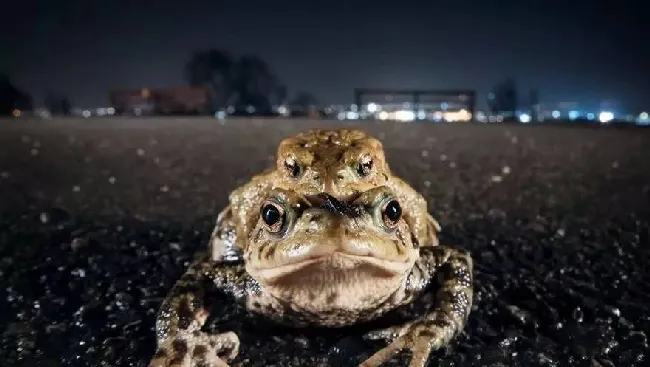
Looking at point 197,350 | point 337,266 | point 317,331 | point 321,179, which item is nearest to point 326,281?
point 337,266

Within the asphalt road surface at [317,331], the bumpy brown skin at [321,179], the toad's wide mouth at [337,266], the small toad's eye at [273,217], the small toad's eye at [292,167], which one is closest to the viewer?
the toad's wide mouth at [337,266]

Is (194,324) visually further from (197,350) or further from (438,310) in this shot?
(438,310)

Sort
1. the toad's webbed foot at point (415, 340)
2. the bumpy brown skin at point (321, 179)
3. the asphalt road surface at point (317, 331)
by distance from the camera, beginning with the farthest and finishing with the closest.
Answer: the bumpy brown skin at point (321, 179) → the asphalt road surface at point (317, 331) → the toad's webbed foot at point (415, 340)

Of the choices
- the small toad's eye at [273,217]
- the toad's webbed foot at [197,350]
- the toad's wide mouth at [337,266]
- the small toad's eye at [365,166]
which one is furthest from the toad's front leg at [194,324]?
the small toad's eye at [365,166]

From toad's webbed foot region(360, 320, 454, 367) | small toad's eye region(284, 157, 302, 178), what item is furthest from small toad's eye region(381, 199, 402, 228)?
small toad's eye region(284, 157, 302, 178)

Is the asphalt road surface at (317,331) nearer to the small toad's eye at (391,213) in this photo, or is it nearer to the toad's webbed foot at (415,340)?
the toad's webbed foot at (415,340)

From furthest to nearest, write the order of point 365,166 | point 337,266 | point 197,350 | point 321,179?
1. point 365,166
2. point 321,179
3. point 197,350
4. point 337,266

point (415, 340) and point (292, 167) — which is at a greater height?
point (292, 167)
